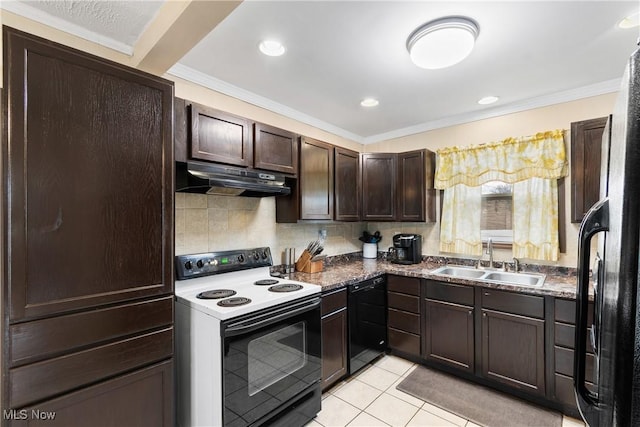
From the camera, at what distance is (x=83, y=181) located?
4.41 ft

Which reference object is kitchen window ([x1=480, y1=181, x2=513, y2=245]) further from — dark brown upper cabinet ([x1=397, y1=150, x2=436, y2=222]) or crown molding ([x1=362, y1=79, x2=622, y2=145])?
crown molding ([x1=362, y1=79, x2=622, y2=145])

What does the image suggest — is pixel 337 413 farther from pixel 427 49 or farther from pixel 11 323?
pixel 427 49

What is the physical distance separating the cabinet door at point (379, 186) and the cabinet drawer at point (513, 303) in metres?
1.30

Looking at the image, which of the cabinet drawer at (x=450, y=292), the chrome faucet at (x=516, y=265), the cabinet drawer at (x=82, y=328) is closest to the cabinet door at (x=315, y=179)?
the cabinet drawer at (x=450, y=292)

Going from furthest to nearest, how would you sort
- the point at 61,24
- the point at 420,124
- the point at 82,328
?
the point at 420,124 → the point at 61,24 → the point at 82,328

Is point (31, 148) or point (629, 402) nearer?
point (629, 402)

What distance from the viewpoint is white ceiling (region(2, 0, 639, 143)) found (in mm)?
1600

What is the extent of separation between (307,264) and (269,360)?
113 cm

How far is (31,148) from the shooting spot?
3.96 ft

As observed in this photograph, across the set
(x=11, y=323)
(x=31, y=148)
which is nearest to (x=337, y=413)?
(x=11, y=323)

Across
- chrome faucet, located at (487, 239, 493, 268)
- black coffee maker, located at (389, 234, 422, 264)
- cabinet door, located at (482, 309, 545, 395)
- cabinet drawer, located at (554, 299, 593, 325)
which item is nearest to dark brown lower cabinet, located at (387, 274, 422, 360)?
black coffee maker, located at (389, 234, 422, 264)

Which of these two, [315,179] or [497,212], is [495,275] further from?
[315,179]

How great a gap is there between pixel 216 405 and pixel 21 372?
89 centimetres

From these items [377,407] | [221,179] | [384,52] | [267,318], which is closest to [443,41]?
[384,52]
